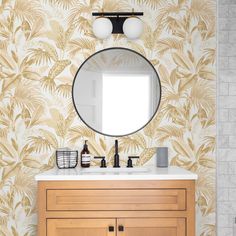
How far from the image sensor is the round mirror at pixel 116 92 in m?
3.45

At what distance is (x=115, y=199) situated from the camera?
2863 millimetres

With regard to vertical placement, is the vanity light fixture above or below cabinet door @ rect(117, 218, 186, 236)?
above

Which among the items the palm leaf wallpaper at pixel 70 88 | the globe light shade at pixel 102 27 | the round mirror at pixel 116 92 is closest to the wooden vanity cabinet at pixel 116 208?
the palm leaf wallpaper at pixel 70 88

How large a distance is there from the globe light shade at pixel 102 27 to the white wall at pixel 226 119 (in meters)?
0.91

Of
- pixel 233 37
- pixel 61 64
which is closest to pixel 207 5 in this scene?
pixel 233 37

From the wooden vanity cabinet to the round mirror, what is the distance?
0.70 meters

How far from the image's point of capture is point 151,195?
9.43 ft

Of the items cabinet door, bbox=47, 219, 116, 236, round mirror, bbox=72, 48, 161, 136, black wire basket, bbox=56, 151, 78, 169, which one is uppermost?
round mirror, bbox=72, 48, 161, 136

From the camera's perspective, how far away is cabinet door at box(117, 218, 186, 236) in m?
2.86

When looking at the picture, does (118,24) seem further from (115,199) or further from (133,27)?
(115,199)

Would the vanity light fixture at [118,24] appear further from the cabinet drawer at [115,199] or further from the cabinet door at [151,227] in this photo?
the cabinet door at [151,227]

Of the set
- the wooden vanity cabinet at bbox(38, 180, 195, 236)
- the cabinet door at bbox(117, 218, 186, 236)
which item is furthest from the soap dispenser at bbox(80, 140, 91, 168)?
the cabinet door at bbox(117, 218, 186, 236)

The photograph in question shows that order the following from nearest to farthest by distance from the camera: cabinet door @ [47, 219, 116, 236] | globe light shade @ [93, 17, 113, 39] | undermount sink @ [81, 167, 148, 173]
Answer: cabinet door @ [47, 219, 116, 236], undermount sink @ [81, 167, 148, 173], globe light shade @ [93, 17, 113, 39]

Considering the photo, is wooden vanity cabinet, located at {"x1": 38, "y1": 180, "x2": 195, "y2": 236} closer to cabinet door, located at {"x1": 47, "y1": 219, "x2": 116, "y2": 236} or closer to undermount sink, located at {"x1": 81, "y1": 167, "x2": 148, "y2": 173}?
cabinet door, located at {"x1": 47, "y1": 219, "x2": 116, "y2": 236}
